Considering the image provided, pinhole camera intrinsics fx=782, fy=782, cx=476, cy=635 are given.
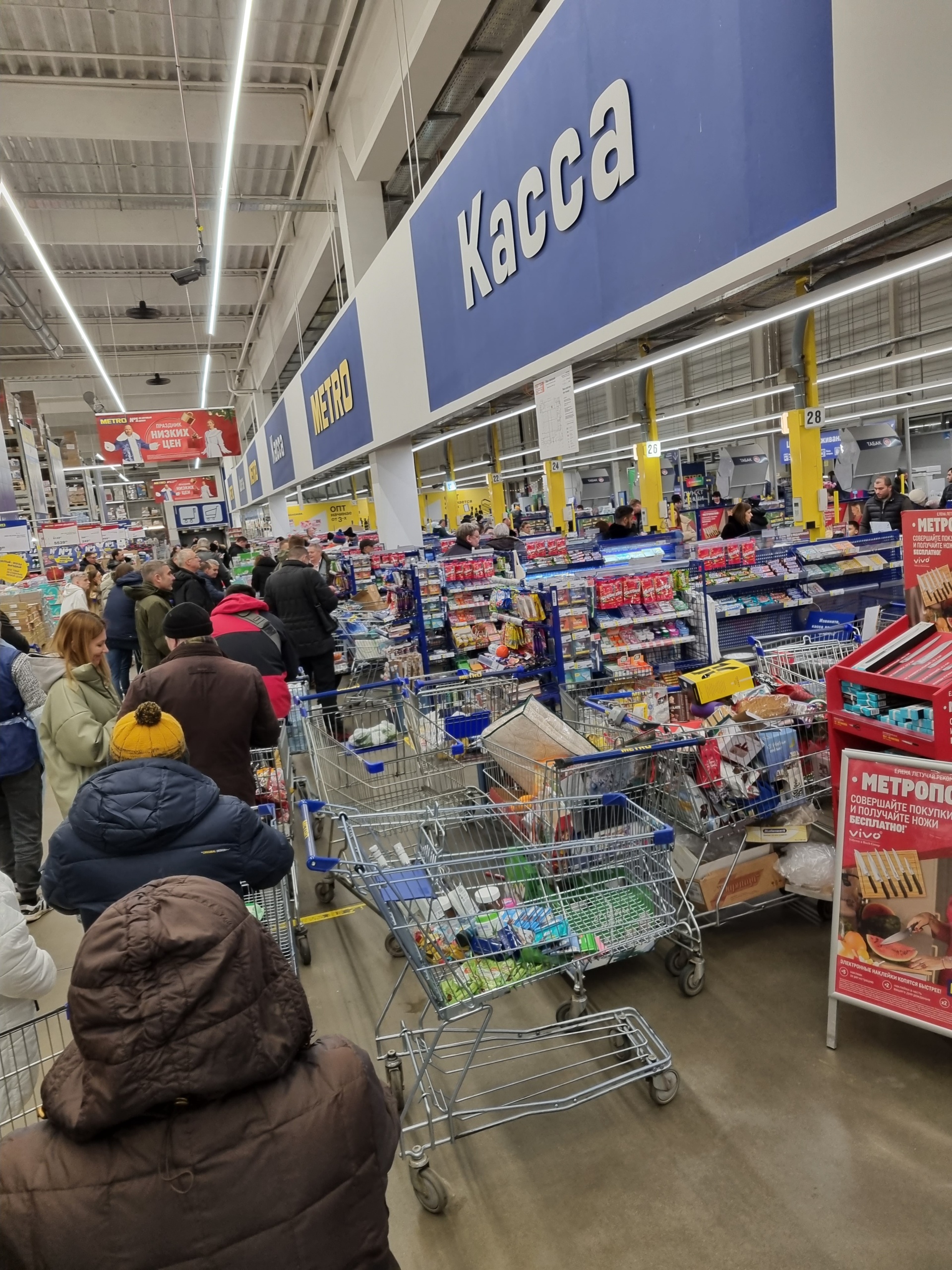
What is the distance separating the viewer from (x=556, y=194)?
5.35 metres

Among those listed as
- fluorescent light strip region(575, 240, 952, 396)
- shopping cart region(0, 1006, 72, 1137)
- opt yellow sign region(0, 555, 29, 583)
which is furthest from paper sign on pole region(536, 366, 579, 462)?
opt yellow sign region(0, 555, 29, 583)

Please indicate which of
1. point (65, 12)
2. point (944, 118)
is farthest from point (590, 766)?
point (65, 12)

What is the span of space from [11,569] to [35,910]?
6.04 m

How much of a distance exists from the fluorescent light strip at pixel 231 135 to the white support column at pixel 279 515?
9.81m

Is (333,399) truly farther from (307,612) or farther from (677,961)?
(677,961)

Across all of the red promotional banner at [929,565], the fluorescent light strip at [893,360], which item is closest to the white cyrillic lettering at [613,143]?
the red promotional banner at [929,565]

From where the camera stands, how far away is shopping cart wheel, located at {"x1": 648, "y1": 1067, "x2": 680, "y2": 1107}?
275 centimetres

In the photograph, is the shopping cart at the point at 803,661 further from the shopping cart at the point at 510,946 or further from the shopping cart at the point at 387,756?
the shopping cart at the point at 387,756

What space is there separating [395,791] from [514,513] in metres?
18.8

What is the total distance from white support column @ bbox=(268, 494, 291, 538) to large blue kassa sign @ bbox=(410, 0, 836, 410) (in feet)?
53.5

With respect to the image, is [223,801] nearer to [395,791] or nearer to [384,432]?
[395,791]

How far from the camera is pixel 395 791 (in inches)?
179

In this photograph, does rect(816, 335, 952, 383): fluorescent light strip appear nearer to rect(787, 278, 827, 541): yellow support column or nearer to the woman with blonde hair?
rect(787, 278, 827, 541): yellow support column

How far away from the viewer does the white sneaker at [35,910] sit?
15.3ft
